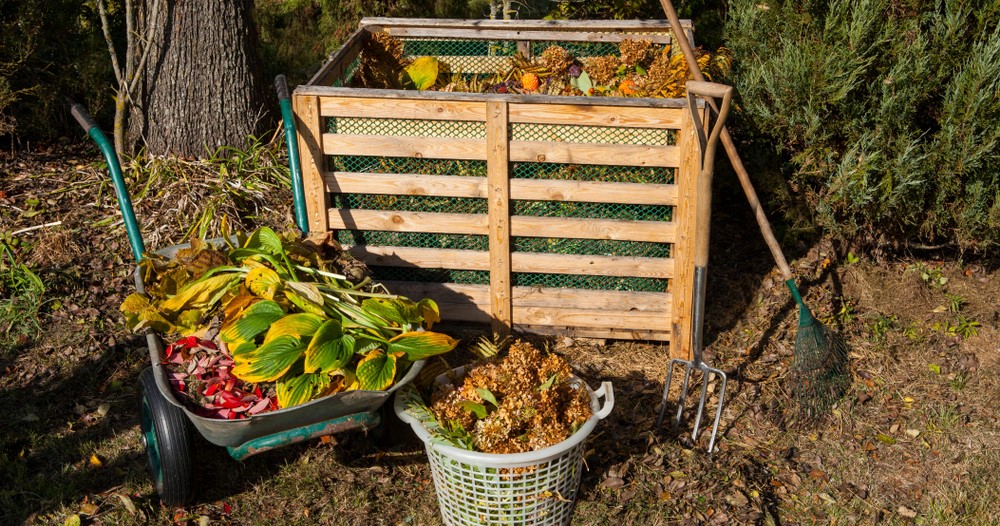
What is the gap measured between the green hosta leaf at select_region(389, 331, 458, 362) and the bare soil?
2.31 ft

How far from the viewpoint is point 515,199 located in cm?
445

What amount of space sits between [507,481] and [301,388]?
790 millimetres

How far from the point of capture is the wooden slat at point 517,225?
4.40 m

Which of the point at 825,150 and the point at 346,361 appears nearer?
the point at 346,361

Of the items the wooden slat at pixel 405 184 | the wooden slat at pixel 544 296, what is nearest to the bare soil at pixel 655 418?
the wooden slat at pixel 544 296

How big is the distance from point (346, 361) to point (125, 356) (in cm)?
187

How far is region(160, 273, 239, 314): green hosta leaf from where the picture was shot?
138 inches

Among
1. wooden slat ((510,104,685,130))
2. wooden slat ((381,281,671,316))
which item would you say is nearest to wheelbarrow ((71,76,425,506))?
wooden slat ((381,281,671,316))

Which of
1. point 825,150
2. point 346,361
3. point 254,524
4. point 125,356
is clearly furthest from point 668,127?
point 125,356

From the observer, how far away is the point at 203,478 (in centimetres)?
386

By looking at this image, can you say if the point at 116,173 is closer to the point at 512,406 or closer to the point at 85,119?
the point at 85,119

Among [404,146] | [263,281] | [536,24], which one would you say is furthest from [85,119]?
[536,24]

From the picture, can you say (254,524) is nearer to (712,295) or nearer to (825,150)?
(712,295)

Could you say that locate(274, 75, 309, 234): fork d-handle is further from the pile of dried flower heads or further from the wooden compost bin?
the pile of dried flower heads
